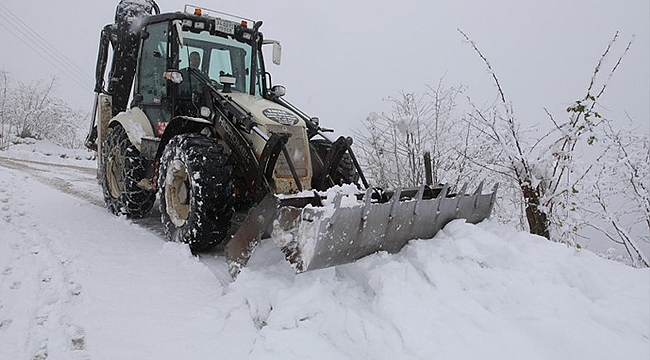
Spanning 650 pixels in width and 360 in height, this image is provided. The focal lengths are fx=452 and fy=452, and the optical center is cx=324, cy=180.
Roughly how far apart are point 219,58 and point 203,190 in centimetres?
204

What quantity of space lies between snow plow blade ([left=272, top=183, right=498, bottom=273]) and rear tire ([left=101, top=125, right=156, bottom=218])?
115 inches

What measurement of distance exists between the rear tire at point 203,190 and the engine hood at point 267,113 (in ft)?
1.68

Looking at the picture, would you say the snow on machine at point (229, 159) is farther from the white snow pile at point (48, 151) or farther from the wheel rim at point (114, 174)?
the white snow pile at point (48, 151)

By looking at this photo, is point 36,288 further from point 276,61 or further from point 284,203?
point 276,61

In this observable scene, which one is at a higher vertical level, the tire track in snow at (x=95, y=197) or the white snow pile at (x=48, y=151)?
the tire track in snow at (x=95, y=197)

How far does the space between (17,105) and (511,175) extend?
26.2 metres

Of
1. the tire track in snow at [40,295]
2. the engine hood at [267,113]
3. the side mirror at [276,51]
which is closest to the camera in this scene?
the tire track in snow at [40,295]

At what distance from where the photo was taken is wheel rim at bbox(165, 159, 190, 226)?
4431mm

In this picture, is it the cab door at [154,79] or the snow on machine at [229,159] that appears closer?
the snow on machine at [229,159]

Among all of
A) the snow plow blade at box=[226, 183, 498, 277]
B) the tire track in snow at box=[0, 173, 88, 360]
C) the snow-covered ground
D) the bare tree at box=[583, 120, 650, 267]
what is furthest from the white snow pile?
the bare tree at box=[583, 120, 650, 267]

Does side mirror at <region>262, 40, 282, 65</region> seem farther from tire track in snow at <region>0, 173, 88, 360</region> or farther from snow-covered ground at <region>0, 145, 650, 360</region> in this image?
tire track in snow at <region>0, 173, 88, 360</region>

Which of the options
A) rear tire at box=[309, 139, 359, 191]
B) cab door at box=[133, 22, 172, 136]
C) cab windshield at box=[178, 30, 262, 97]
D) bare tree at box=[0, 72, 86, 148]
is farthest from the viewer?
bare tree at box=[0, 72, 86, 148]

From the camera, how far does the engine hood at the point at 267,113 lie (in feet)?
14.4

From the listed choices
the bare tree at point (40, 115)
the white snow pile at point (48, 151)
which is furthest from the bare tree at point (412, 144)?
the bare tree at point (40, 115)
